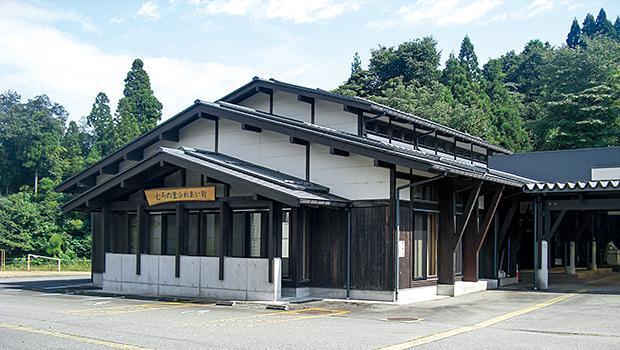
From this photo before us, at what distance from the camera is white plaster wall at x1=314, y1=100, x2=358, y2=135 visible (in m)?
18.5

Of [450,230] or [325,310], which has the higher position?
[450,230]

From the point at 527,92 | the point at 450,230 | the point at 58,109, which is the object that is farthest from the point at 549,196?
the point at 58,109

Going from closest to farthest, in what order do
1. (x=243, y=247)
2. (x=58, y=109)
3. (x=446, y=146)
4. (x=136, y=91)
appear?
(x=243, y=247)
(x=446, y=146)
(x=136, y=91)
(x=58, y=109)

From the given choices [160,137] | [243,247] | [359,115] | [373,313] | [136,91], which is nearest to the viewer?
[373,313]

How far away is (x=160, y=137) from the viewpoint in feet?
64.5

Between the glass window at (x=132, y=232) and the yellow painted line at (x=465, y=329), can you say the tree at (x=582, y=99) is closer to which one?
the yellow painted line at (x=465, y=329)

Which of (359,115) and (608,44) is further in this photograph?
(608,44)

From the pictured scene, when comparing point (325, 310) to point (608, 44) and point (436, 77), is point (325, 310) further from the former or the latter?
point (436, 77)

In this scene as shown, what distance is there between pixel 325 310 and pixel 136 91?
48.2m

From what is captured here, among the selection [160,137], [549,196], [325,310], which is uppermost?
[160,137]

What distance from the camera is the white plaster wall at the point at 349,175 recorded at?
15688 millimetres

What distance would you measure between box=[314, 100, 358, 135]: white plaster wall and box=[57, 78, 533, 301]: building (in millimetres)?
33

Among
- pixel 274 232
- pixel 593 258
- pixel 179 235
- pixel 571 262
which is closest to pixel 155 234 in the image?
pixel 179 235

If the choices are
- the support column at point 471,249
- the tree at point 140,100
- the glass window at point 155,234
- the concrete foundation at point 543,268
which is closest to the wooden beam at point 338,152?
the support column at point 471,249
